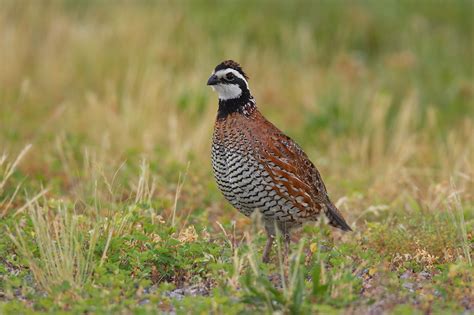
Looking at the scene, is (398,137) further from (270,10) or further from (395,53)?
(270,10)

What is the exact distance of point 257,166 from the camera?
5996 millimetres

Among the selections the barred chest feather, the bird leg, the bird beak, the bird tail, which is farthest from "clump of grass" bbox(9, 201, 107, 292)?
the bird tail

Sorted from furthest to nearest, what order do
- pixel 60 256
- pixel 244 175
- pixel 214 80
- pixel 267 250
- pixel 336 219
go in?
pixel 336 219 < pixel 214 80 < pixel 267 250 < pixel 244 175 < pixel 60 256

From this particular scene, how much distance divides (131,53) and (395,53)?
12.9ft

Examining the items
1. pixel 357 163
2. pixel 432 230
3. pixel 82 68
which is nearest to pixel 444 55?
pixel 357 163

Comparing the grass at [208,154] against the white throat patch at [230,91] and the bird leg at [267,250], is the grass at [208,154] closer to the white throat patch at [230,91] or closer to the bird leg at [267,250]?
the bird leg at [267,250]

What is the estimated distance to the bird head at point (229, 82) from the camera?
6.41 m

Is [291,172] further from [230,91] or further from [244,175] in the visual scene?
[230,91]

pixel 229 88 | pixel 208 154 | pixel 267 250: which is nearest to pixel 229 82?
pixel 229 88

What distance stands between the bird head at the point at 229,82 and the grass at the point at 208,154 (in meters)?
Result: 0.77

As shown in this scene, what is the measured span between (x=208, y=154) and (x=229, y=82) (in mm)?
3104

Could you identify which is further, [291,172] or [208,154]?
[208,154]

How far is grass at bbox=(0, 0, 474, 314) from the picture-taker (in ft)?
16.8

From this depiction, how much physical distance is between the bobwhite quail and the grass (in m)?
0.25
